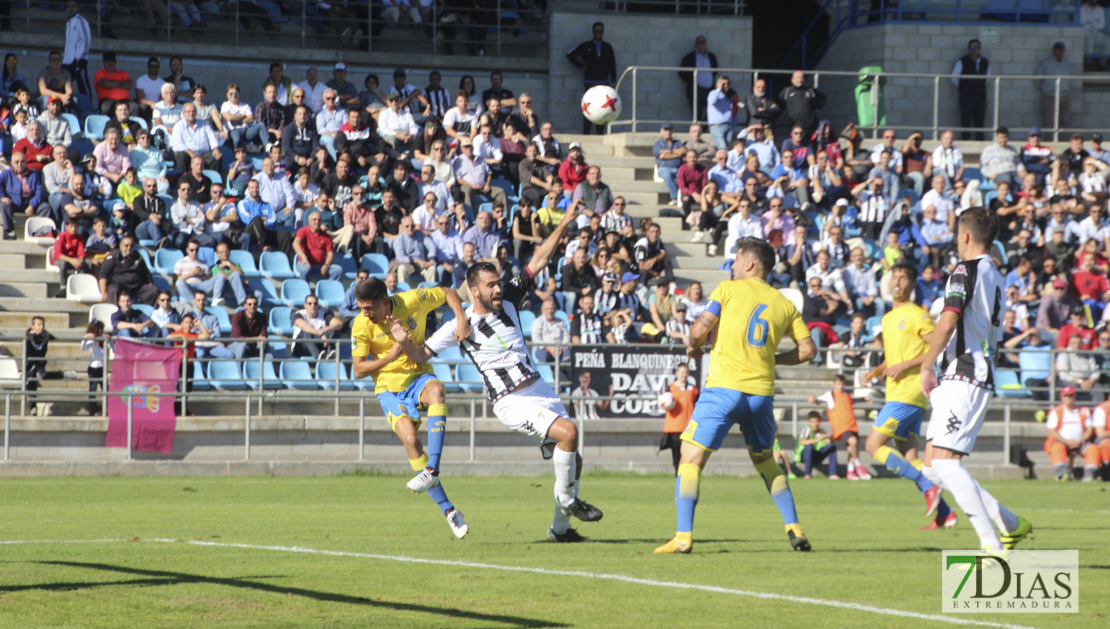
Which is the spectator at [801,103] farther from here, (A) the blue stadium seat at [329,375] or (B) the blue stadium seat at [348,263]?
(A) the blue stadium seat at [329,375]

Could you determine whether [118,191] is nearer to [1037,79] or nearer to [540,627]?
[540,627]

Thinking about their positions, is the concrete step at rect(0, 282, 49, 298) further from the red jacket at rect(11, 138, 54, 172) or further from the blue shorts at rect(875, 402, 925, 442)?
the blue shorts at rect(875, 402, 925, 442)

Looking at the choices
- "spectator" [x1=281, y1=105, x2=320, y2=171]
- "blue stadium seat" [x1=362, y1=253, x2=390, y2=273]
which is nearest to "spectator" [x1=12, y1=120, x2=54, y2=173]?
"spectator" [x1=281, y1=105, x2=320, y2=171]

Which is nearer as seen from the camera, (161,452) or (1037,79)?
(161,452)

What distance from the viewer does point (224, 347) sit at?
19.0 m

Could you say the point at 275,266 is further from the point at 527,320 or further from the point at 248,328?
the point at 527,320

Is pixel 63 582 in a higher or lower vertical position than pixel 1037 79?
lower

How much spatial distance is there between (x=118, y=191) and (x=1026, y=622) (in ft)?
58.8

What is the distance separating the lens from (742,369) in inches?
349

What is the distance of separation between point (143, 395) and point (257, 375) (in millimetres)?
1821

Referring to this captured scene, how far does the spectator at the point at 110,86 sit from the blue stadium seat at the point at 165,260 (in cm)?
436

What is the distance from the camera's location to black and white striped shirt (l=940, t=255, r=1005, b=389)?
25.6 ft

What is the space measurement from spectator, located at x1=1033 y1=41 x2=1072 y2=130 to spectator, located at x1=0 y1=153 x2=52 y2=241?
21.5 metres

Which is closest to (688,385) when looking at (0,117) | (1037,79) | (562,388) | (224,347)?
(562,388)
